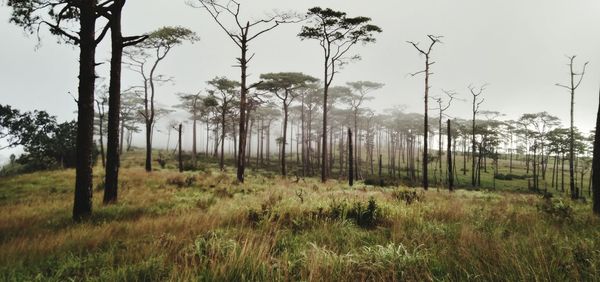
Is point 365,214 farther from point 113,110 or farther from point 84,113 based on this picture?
point 113,110

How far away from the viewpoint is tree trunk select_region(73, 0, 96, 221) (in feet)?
19.6

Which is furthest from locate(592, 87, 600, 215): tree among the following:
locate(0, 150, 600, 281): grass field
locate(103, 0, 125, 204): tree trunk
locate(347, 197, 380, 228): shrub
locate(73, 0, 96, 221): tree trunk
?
locate(103, 0, 125, 204): tree trunk

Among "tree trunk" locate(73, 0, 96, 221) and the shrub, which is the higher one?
"tree trunk" locate(73, 0, 96, 221)

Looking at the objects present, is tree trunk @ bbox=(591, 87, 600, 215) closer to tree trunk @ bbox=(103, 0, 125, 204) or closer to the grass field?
the grass field

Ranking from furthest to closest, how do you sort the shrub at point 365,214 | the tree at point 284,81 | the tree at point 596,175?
1. the tree at point 284,81
2. the tree at point 596,175
3. the shrub at point 365,214

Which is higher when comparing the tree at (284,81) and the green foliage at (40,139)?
the tree at (284,81)

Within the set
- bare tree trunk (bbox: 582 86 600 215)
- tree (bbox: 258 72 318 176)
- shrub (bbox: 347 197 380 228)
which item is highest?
tree (bbox: 258 72 318 176)

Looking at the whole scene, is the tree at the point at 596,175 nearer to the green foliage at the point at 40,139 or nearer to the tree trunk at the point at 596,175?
the tree trunk at the point at 596,175

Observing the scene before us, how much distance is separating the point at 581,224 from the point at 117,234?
8209 mm

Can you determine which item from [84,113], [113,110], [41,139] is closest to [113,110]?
[113,110]

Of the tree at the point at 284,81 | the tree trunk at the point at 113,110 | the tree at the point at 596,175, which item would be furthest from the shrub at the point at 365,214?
the tree at the point at 284,81

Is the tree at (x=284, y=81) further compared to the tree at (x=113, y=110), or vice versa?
the tree at (x=284, y=81)

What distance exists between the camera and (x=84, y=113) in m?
6.02

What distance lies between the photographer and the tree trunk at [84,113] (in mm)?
5973
